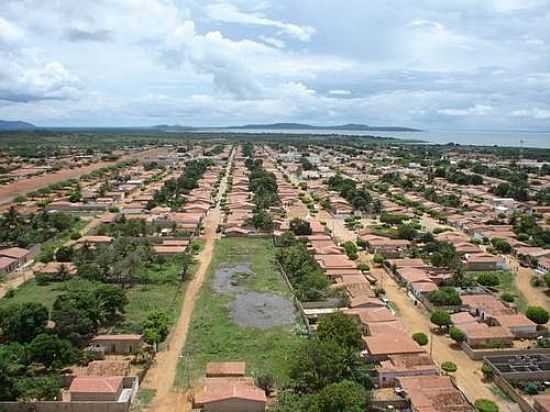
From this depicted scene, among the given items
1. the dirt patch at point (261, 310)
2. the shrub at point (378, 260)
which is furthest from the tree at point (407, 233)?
the dirt patch at point (261, 310)

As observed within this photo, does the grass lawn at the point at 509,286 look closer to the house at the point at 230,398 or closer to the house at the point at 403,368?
the house at the point at 403,368

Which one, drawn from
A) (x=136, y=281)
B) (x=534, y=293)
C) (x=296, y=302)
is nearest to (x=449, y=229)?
(x=534, y=293)

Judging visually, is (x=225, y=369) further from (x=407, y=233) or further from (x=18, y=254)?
(x=407, y=233)

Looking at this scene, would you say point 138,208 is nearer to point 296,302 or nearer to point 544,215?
point 296,302

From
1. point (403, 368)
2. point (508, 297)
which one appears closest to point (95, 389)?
point (403, 368)

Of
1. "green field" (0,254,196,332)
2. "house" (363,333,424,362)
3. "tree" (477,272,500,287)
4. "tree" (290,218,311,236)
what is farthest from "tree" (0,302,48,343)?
"tree" (290,218,311,236)

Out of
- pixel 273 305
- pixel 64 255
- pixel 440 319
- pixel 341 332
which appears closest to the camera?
pixel 341 332
